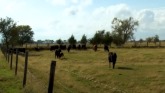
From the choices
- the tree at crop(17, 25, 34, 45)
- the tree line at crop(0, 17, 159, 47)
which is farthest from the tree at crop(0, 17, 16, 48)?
the tree at crop(17, 25, 34, 45)

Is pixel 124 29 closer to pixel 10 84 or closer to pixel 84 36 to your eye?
pixel 84 36

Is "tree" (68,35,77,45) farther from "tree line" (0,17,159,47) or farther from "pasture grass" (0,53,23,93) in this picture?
"pasture grass" (0,53,23,93)

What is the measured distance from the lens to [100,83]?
24.0 metres

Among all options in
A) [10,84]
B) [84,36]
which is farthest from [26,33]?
[10,84]

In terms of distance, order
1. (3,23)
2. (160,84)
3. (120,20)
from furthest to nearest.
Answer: (120,20) → (3,23) → (160,84)

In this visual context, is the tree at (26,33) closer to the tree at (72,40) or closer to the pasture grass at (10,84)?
the tree at (72,40)

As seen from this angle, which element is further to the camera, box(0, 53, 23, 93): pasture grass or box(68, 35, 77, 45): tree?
box(68, 35, 77, 45): tree

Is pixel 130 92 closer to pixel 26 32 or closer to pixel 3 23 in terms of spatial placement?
pixel 3 23

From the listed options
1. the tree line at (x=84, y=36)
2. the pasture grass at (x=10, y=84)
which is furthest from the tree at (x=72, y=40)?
the pasture grass at (x=10, y=84)

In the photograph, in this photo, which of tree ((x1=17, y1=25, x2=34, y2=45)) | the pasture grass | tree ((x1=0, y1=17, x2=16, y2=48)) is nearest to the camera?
the pasture grass

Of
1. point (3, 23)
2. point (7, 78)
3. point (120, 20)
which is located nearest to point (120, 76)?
point (7, 78)

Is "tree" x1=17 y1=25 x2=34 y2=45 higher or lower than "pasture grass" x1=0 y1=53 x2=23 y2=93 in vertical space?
higher

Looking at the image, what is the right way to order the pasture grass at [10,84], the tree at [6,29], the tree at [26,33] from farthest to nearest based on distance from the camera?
the tree at [26,33] → the tree at [6,29] → the pasture grass at [10,84]

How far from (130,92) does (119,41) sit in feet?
282
